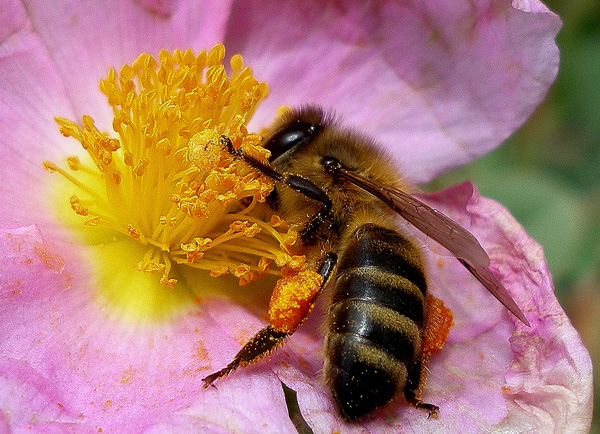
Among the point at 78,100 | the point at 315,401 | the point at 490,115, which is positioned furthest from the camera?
the point at 490,115

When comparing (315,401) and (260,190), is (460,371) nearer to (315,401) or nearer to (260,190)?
(315,401)

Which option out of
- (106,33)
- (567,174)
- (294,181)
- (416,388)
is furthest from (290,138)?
(567,174)

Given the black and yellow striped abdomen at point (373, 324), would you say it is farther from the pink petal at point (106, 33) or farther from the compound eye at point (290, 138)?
the pink petal at point (106, 33)

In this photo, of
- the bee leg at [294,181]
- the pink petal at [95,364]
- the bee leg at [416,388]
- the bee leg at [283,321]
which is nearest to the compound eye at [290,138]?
the bee leg at [294,181]

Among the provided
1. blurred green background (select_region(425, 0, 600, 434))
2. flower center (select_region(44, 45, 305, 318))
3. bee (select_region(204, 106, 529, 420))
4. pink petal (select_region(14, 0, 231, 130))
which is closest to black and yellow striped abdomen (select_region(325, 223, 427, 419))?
bee (select_region(204, 106, 529, 420))

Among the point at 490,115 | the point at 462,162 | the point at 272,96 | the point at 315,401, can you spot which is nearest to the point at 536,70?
the point at 490,115

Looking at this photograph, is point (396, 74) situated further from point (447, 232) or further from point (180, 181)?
point (447, 232)

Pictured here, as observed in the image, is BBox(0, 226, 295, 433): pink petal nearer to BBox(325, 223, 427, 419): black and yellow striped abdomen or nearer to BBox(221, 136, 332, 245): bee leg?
BBox(325, 223, 427, 419): black and yellow striped abdomen

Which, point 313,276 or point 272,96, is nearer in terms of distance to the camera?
point 313,276
